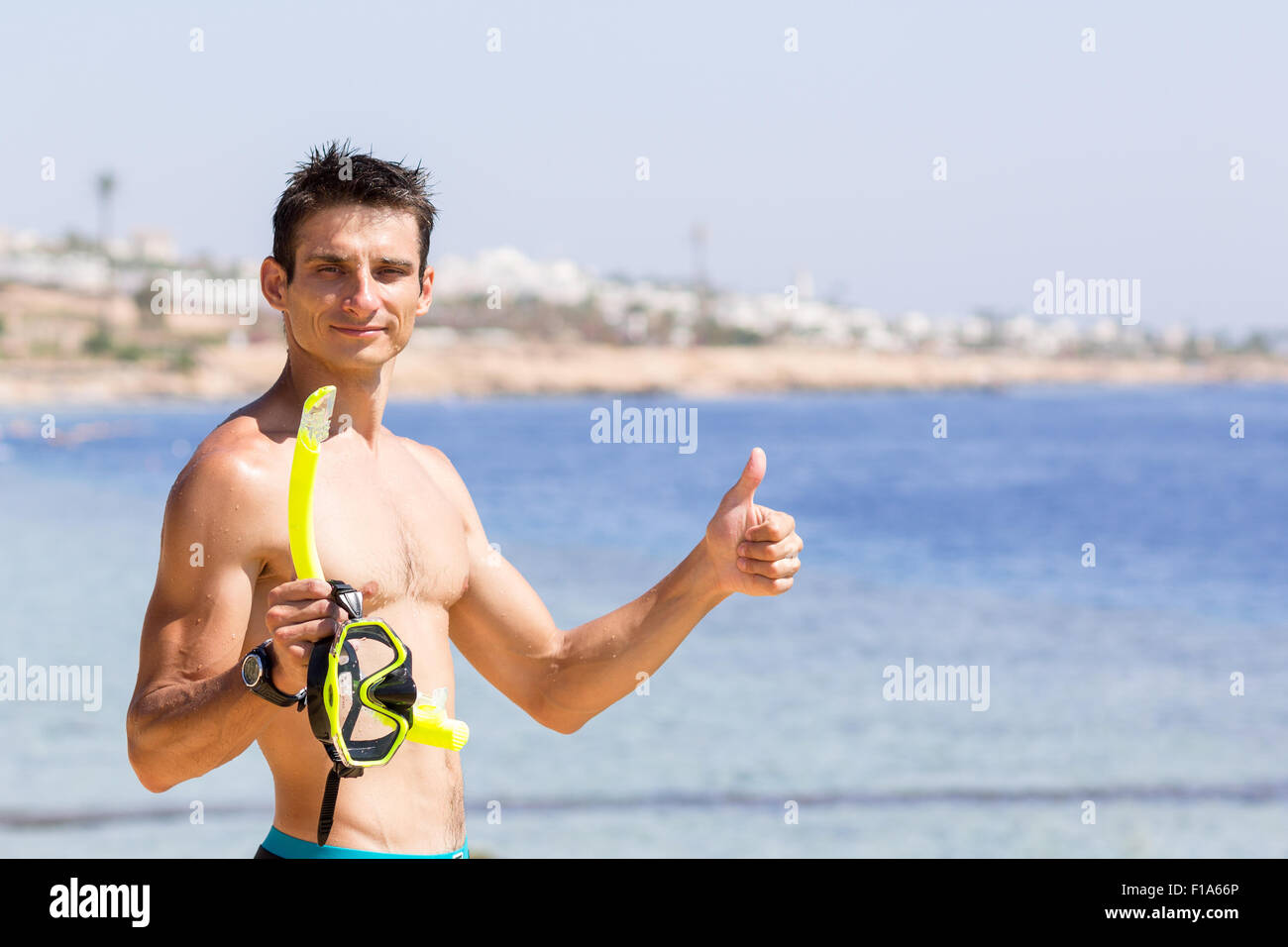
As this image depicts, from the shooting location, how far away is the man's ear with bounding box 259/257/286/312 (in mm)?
2520

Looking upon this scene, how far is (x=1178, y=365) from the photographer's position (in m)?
143

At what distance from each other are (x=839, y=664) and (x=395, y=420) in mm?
60456

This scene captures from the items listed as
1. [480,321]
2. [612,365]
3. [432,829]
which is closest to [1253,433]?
[612,365]

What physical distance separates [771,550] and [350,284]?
0.89 meters

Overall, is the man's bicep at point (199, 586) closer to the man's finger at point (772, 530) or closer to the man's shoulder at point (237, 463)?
the man's shoulder at point (237, 463)

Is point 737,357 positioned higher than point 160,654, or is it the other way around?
point 737,357

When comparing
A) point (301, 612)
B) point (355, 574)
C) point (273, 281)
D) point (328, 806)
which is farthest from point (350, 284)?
point (328, 806)

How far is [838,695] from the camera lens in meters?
13.7

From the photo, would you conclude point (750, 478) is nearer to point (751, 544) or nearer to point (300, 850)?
point (751, 544)

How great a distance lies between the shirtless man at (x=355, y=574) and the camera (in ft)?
7.11

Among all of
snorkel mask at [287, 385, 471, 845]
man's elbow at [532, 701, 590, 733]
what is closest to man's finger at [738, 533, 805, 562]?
man's elbow at [532, 701, 590, 733]

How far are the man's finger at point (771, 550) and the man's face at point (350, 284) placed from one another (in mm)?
743

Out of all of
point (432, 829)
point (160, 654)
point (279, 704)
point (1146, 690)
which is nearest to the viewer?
point (279, 704)
